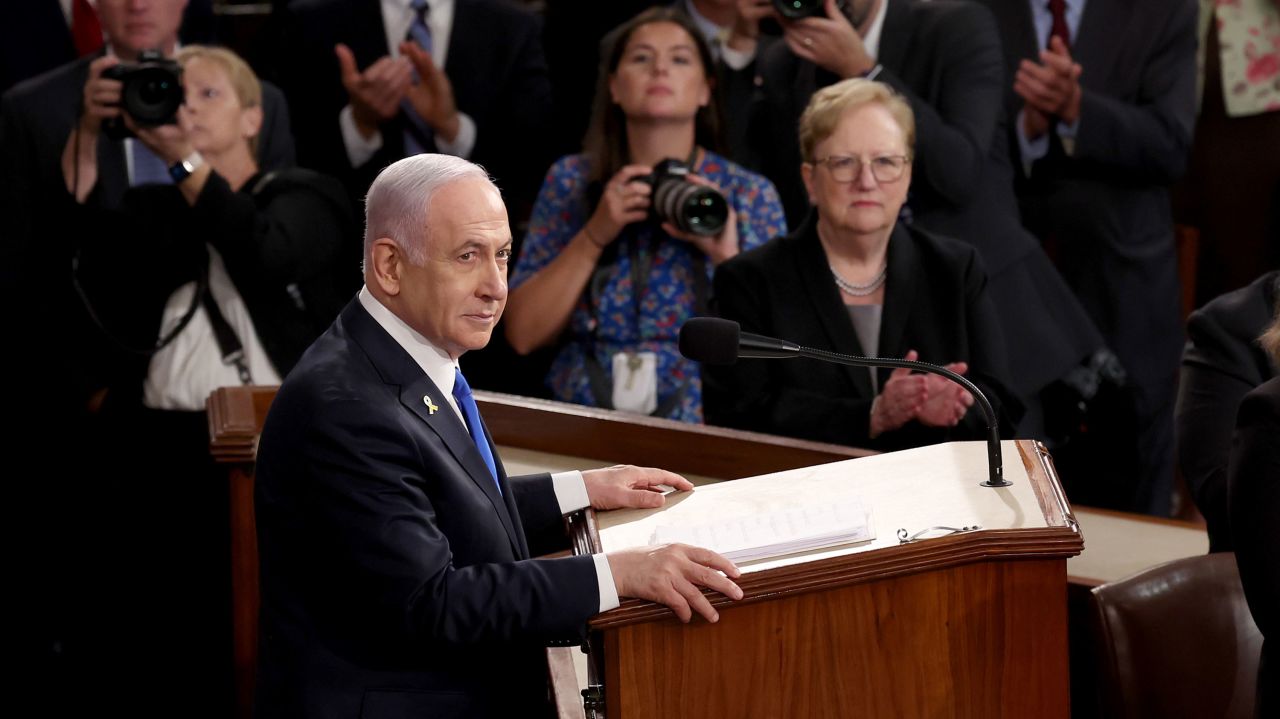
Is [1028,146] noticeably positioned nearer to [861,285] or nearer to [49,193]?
[861,285]

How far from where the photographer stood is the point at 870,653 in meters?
1.76

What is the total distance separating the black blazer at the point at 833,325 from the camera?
3037 millimetres

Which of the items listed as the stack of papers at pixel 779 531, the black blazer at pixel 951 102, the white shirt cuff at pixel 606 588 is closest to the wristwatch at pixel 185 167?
the black blazer at pixel 951 102

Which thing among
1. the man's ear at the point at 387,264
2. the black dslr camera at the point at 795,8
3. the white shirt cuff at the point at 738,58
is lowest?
the man's ear at the point at 387,264

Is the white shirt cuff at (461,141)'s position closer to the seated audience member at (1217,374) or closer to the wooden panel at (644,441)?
the wooden panel at (644,441)

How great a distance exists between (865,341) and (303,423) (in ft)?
4.96

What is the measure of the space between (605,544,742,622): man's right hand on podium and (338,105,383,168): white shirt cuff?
271 centimetres

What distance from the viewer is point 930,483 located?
6.52 feet

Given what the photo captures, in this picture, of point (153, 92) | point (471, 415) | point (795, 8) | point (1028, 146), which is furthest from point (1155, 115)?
point (471, 415)

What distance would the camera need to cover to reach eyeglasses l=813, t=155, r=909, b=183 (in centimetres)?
306

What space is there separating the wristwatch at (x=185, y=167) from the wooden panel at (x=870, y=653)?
2.18 meters

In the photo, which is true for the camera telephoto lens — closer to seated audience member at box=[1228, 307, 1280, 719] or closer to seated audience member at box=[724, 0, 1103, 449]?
seated audience member at box=[724, 0, 1103, 449]

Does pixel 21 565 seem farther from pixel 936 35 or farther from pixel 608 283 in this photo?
pixel 936 35

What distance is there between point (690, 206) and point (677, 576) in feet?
5.91
